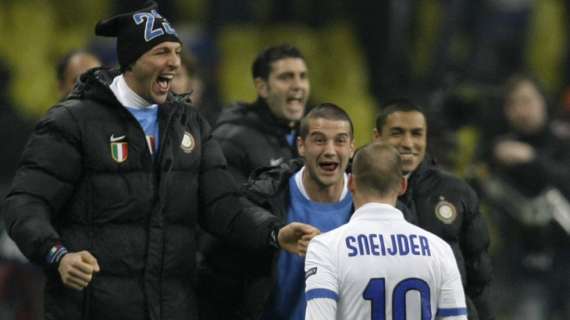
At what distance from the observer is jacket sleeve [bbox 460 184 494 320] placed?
750 centimetres

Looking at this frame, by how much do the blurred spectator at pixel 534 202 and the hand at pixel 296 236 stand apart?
14.1 ft

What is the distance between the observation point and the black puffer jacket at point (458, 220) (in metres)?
7.42

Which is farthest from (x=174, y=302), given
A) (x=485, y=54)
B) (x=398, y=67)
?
(x=485, y=54)

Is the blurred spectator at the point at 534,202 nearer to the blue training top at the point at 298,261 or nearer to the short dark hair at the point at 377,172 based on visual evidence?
the blue training top at the point at 298,261

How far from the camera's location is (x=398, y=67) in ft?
48.1

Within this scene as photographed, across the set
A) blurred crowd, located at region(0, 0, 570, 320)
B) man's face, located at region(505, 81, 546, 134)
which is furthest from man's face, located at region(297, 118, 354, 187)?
man's face, located at region(505, 81, 546, 134)

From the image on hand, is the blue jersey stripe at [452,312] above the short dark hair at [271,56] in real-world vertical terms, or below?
below

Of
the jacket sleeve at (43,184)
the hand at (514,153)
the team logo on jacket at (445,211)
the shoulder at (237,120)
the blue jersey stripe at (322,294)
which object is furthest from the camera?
the hand at (514,153)

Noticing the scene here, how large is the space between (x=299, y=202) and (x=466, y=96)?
3962 mm

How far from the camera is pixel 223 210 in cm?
702

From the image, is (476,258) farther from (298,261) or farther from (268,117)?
(268,117)

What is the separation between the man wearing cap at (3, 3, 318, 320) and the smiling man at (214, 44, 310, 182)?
1465 millimetres

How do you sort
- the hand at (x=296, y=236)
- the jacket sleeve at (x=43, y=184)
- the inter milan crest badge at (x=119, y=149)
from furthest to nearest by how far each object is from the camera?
the inter milan crest badge at (x=119, y=149)
the hand at (x=296, y=236)
the jacket sleeve at (x=43, y=184)

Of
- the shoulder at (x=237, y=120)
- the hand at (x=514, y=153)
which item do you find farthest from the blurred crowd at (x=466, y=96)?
the shoulder at (x=237, y=120)
